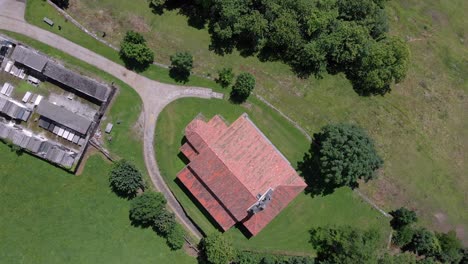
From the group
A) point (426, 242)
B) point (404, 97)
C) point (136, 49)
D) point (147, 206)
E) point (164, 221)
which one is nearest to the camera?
point (147, 206)

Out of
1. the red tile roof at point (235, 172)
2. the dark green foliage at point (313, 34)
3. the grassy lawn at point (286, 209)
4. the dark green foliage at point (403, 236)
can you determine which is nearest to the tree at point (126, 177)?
the grassy lawn at point (286, 209)

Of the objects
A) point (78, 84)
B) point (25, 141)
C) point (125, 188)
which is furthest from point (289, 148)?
point (25, 141)

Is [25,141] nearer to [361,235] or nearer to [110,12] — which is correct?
[110,12]

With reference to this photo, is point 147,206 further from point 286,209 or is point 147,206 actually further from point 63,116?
point 286,209

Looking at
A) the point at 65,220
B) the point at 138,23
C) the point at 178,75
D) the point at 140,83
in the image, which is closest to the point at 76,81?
the point at 140,83

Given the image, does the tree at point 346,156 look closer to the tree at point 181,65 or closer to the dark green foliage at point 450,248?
the dark green foliage at point 450,248

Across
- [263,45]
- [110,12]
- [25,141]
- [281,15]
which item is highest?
[281,15]

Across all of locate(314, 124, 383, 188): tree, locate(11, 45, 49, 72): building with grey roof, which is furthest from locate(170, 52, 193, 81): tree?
locate(314, 124, 383, 188): tree
